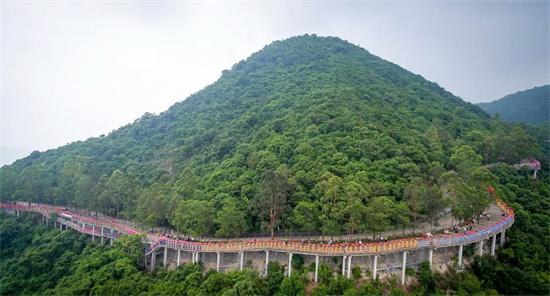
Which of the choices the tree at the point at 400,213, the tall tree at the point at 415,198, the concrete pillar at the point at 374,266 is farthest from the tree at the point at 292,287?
the tall tree at the point at 415,198

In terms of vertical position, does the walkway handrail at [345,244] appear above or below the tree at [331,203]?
below

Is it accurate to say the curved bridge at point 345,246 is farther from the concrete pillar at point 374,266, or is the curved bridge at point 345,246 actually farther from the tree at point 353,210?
the tree at point 353,210

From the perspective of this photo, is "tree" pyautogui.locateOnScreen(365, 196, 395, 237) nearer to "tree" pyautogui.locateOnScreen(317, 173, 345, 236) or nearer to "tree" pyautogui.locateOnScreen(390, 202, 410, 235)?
"tree" pyautogui.locateOnScreen(390, 202, 410, 235)

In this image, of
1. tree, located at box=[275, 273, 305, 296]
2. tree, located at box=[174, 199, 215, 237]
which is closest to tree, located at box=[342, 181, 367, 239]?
tree, located at box=[275, 273, 305, 296]

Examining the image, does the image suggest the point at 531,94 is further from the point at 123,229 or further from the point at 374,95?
the point at 123,229

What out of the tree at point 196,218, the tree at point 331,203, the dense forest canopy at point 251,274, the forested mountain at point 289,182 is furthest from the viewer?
the tree at point 196,218

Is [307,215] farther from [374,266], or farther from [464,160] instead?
[464,160]
